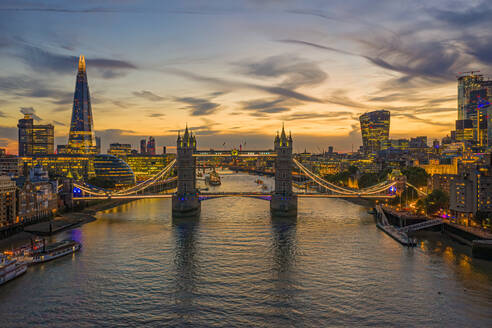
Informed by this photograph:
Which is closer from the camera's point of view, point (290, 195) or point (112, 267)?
point (112, 267)

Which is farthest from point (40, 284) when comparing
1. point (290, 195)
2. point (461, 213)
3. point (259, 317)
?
point (461, 213)

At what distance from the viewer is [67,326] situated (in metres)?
27.3

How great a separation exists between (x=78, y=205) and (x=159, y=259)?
148ft

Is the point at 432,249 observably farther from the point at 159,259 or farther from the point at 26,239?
the point at 26,239

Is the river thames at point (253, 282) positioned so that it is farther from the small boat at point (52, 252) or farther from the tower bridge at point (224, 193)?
the tower bridge at point (224, 193)

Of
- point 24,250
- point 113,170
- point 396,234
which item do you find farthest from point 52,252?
point 113,170

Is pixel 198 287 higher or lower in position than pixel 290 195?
lower

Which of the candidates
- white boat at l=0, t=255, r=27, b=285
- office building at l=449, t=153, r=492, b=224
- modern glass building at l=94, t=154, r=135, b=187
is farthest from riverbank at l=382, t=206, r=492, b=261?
modern glass building at l=94, t=154, r=135, b=187

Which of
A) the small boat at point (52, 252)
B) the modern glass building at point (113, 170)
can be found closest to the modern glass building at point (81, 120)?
the modern glass building at point (113, 170)

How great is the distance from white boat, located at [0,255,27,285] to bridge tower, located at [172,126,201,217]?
3368cm

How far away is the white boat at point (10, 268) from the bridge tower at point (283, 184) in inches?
1662

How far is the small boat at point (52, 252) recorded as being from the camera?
41906 millimetres

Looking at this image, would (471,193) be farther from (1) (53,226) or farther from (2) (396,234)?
(1) (53,226)

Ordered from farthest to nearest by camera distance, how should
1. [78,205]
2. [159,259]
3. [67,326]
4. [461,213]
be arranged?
[78,205]
[461,213]
[159,259]
[67,326]
